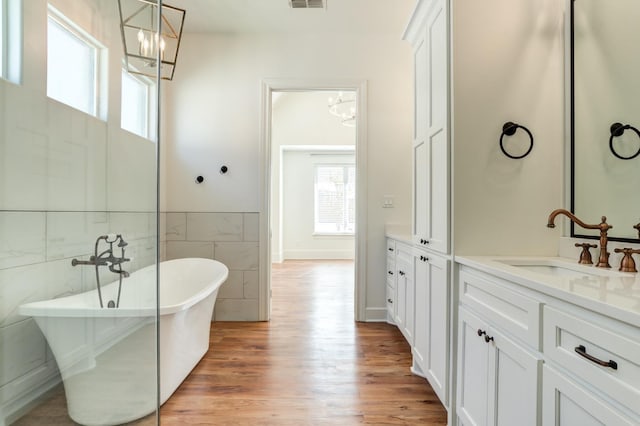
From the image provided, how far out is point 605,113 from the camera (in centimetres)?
139

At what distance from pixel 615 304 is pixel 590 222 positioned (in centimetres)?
91

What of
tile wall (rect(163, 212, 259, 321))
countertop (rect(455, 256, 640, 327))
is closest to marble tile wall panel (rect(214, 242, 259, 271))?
tile wall (rect(163, 212, 259, 321))

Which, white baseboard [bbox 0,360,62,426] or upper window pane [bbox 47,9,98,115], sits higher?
upper window pane [bbox 47,9,98,115]

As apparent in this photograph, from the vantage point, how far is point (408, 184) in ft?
10.8

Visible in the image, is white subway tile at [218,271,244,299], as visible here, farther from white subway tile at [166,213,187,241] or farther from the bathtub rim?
the bathtub rim

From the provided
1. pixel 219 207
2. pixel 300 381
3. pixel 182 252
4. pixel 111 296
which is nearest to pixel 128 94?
pixel 111 296

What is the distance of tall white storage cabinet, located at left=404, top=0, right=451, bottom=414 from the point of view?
1.66 meters

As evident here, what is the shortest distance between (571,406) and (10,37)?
2494 millimetres

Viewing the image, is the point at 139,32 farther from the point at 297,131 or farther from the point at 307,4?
the point at 297,131

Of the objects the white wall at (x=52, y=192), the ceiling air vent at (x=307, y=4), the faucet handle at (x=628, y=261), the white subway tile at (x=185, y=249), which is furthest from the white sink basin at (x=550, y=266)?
the white subway tile at (x=185, y=249)

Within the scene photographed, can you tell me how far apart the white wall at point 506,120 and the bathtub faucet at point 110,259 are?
191 cm

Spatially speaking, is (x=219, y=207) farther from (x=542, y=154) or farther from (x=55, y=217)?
(x=542, y=154)

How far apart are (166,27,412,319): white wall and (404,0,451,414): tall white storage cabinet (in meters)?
1.00

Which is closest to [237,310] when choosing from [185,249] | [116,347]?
[185,249]
